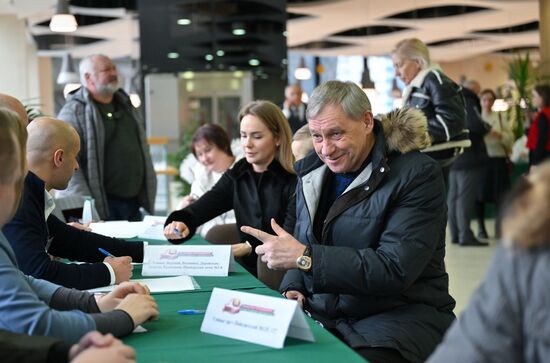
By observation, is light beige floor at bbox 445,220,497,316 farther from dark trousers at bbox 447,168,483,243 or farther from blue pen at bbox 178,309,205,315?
blue pen at bbox 178,309,205,315

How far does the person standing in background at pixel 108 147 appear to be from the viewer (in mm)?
5727

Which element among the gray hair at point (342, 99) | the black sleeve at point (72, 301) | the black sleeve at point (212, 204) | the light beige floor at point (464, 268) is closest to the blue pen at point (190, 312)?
the black sleeve at point (72, 301)

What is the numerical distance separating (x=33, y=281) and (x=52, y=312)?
1.63 ft

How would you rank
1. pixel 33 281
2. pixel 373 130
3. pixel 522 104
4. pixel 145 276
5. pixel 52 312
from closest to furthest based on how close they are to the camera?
pixel 52 312 < pixel 33 281 < pixel 373 130 < pixel 145 276 < pixel 522 104

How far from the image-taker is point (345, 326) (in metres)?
2.70

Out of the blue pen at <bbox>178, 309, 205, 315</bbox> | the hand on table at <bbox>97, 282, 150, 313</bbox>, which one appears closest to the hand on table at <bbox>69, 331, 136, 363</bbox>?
the hand on table at <bbox>97, 282, 150, 313</bbox>

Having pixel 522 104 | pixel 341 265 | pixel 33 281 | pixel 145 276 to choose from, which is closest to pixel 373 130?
pixel 341 265

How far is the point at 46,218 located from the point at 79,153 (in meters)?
2.77

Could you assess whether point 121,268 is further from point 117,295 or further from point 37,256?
point 117,295

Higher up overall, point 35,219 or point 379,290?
point 35,219

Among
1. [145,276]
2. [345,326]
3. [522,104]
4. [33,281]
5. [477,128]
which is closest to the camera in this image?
[33,281]

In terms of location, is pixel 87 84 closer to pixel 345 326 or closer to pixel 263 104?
pixel 263 104

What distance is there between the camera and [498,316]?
1.24 m

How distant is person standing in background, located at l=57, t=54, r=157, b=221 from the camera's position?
5727 mm
